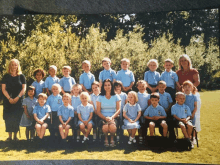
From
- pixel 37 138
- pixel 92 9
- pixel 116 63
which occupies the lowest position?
pixel 37 138

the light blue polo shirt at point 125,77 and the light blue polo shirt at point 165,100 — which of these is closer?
the light blue polo shirt at point 165,100

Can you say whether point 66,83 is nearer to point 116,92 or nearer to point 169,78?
point 116,92

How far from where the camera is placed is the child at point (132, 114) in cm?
371

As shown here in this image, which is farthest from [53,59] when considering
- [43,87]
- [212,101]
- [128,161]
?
[212,101]

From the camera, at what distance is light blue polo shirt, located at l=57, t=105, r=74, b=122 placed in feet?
12.8

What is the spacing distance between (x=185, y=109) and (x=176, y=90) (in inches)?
13.5

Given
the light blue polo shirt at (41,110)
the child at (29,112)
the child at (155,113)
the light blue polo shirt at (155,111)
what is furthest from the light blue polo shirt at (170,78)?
the child at (29,112)

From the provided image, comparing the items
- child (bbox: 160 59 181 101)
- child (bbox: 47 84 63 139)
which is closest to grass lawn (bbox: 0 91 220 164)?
child (bbox: 47 84 63 139)

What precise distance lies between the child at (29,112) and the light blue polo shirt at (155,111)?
73.4 inches

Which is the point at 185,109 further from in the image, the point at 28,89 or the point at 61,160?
the point at 28,89

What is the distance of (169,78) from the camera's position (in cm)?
386

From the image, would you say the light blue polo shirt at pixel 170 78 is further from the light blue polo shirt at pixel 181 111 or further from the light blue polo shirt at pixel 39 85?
the light blue polo shirt at pixel 39 85

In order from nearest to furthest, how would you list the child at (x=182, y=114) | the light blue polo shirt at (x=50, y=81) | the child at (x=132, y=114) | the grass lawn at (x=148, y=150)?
the grass lawn at (x=148, y=150), the child at (x=182, y=114), the child at (x=132, y=114), the light blue polo shirt at (x=50, y=81)

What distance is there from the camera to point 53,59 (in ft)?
13.1
